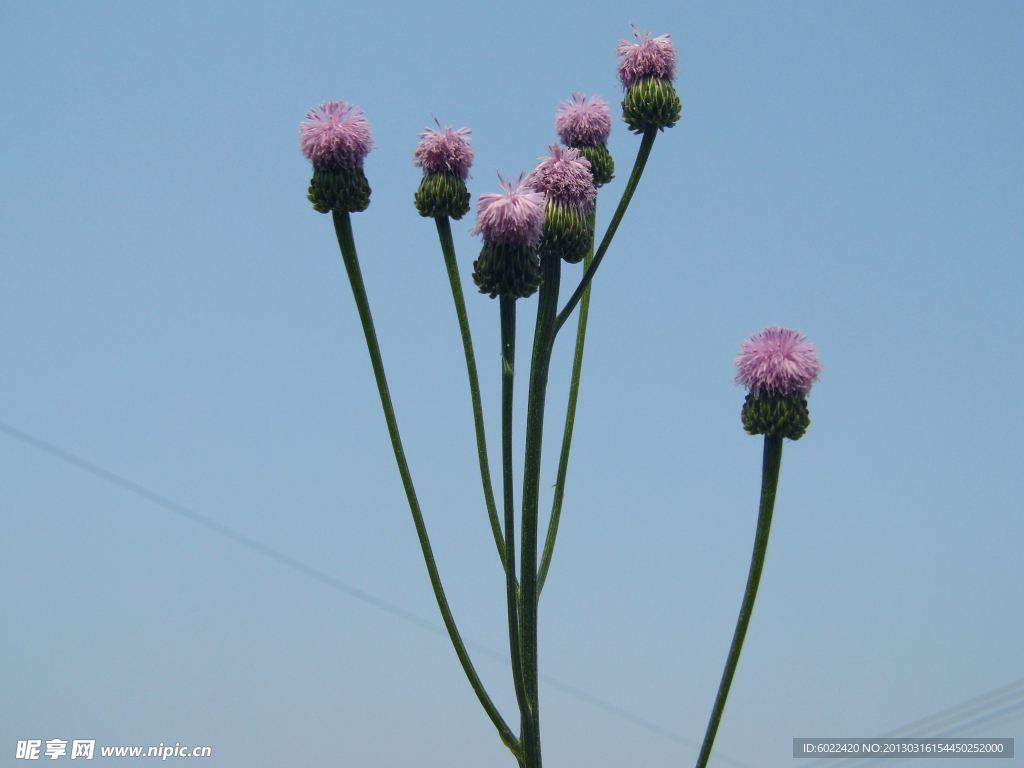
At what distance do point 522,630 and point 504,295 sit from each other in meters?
2.29

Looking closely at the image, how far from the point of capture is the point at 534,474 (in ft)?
24.1

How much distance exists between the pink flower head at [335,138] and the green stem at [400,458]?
354mm

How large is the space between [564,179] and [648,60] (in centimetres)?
152

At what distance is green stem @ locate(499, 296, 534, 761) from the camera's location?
7.17 m

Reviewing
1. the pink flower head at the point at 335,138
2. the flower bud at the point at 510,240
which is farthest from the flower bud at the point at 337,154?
the flower bud at the point at 510,240

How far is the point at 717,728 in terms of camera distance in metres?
7.01

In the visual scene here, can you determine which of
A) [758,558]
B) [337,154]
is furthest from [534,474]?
[337,154]

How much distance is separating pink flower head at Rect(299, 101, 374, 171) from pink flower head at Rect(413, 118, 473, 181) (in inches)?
14.9

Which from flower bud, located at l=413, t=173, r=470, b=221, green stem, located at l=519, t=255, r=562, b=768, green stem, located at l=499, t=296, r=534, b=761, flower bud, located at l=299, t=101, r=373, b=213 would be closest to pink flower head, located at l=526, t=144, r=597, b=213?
green stem, located at l=519, t=255, r=562, b=768

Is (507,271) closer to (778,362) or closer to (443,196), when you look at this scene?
(443,196)

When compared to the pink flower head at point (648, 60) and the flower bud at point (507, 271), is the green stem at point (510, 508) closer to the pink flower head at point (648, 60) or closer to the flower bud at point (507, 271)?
the flower bud at point (507, 271)

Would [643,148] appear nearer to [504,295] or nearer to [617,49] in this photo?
[617,49]

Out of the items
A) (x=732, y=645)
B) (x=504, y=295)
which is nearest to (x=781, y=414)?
(x=732, y=645)

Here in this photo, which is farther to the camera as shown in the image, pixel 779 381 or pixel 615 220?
pixel 615 220
